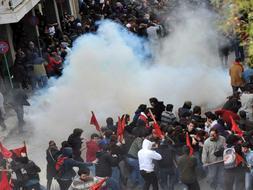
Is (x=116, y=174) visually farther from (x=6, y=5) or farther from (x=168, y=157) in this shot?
(x=6, y=5)

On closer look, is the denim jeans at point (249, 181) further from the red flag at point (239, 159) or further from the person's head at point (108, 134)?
the person's head at point (108, 134)

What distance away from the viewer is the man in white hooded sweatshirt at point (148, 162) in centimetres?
1255

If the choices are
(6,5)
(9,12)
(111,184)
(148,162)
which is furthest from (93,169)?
(6,5)

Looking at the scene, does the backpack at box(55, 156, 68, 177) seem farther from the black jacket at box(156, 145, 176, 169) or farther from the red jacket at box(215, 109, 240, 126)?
the red jacket at box(215, 109, 240, 126)

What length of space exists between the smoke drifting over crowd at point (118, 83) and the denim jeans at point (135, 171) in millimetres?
3381

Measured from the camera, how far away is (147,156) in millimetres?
12562

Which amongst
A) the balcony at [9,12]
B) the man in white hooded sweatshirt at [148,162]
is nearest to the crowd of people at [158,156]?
the man in white hooded sweatshirt at [148,162]

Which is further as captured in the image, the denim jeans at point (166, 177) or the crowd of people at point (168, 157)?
the denim jeans at point (166, 177)

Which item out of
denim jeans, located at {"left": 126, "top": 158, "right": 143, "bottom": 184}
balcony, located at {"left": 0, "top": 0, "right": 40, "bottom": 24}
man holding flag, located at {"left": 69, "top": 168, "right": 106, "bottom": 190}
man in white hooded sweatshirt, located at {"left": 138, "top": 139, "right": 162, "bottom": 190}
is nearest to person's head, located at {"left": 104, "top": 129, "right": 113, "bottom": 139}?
denim jeans, located at {"left": 126, "top": 158, "right": 143, "bottom": 184}

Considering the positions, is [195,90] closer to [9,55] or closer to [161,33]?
[161,33]

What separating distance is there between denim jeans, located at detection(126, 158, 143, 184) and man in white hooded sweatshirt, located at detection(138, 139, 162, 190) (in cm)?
49

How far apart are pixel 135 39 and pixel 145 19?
3.36 m

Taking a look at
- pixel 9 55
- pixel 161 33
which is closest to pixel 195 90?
pixel 161 33

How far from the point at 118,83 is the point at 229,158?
296 inches
